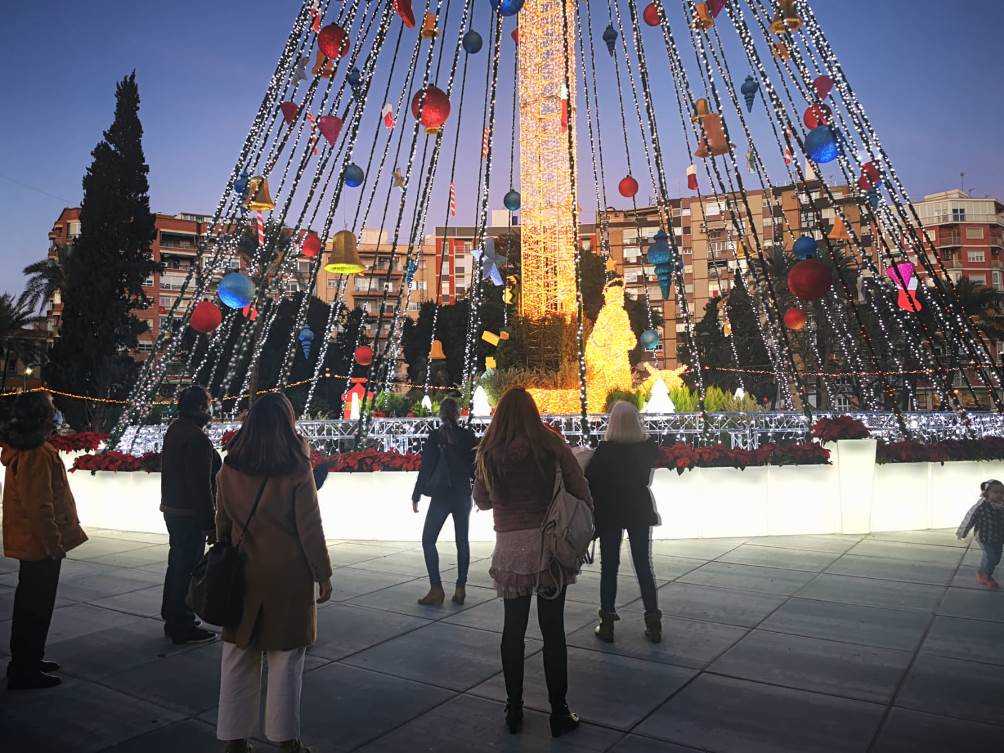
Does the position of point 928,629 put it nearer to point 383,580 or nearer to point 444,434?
point 444,434

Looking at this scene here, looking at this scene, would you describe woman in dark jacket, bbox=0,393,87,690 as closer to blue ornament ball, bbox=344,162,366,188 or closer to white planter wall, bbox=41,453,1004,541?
white planter wall, bbox=41,453,1004,541

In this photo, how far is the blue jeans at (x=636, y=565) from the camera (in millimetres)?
5012

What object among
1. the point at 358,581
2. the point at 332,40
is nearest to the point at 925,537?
the point at 358,581

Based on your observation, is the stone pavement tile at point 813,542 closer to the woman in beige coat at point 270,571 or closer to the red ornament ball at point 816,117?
the red ornament ball at point 816,117

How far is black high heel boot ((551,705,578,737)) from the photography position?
3.52 m

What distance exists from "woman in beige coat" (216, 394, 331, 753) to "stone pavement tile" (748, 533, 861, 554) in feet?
21.5

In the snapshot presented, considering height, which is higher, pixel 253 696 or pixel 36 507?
pixel 36 507

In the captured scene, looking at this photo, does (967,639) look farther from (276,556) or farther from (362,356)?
(362,356)

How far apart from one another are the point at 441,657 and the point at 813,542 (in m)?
5.61

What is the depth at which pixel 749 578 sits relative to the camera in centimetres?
682

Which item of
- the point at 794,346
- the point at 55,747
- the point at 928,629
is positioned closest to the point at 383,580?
the point at 55,747

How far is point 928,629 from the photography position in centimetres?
516

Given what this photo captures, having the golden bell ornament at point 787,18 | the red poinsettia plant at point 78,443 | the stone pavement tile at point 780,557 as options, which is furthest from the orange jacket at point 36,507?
the golden bell ornament at point 787,18

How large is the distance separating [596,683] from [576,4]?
1463 centimetres
